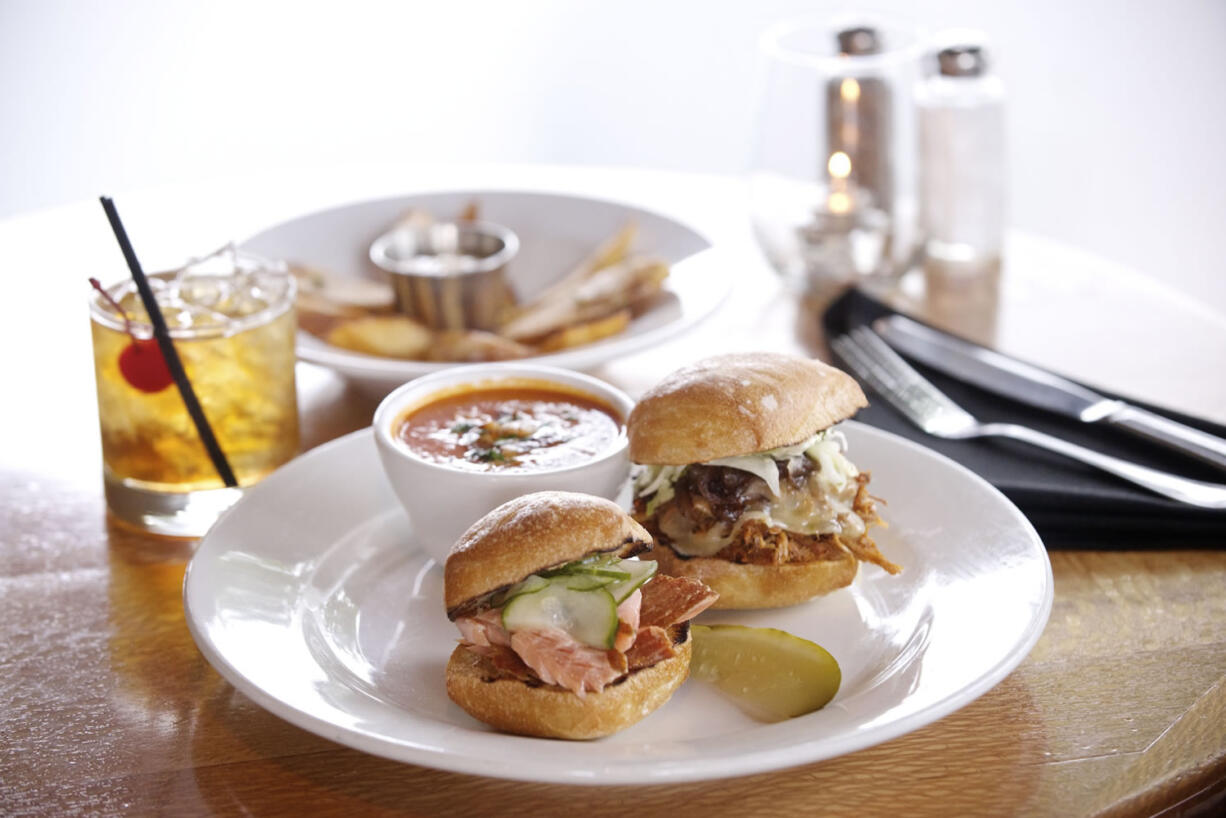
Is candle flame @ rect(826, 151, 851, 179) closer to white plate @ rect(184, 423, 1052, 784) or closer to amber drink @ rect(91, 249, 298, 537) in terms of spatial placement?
white plate @ rect(184, 423, 1052, 784)

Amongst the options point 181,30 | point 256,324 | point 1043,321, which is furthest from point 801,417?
point 181,30

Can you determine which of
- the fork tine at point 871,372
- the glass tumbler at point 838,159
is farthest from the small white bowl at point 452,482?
the glass tumbler at point 838,159

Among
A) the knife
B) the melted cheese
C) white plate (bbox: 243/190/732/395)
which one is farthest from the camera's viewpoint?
white plate (bbox: 243/190/732/395)

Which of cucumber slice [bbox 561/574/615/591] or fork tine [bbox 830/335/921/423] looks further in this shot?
fork tine [bbox 830/335/921/423]

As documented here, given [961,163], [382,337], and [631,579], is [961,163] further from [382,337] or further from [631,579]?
[631,579]

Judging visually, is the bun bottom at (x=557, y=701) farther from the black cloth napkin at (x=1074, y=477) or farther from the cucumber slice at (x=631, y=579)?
the black cloth napkin at (x=1074, y=477)

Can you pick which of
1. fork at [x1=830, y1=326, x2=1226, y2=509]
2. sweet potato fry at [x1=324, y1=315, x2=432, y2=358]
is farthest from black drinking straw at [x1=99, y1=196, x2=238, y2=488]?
fork at [x1=830, y1=326, x2=1226, y2=509]

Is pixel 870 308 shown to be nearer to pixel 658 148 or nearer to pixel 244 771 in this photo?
pixel 244 771
